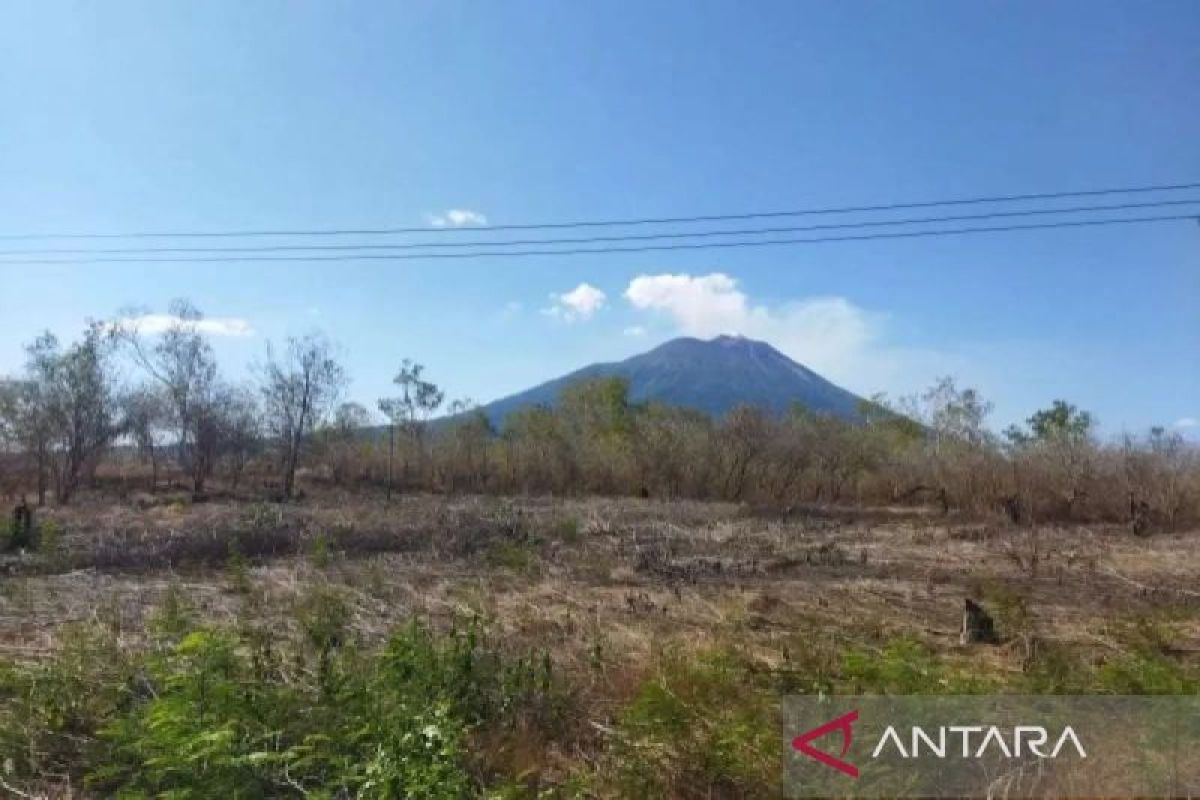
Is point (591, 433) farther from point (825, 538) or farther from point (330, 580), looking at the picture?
point (330, 580)

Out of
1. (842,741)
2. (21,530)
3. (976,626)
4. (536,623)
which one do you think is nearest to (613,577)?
(536,623)

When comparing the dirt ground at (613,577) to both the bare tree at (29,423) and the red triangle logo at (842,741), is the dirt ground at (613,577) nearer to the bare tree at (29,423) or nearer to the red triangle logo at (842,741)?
the red triangle logo at (842,741)

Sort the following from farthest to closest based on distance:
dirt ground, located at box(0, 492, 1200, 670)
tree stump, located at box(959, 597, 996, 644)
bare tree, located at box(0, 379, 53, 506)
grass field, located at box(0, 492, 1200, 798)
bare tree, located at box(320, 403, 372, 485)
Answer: bare tree, located at box(320, 403, 372, 485), bare tree, located at box(0, 379, 53, 506), dirt ground, located at box(0, 492, 1200, 670), tree stump, located at box(959, 597, 996, 644), grass field, located at box(0, 492, 1200, 798)

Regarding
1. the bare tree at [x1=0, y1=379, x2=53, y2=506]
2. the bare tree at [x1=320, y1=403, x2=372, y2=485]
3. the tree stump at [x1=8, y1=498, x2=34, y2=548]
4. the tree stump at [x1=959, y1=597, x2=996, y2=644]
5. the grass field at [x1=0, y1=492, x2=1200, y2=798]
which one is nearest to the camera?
the grass field at [x1=0, y1=492, x2=1200, y2=798]

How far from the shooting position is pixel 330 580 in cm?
961

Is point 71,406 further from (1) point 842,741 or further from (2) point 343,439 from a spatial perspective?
(1) point 842,741

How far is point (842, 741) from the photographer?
3.48 meters

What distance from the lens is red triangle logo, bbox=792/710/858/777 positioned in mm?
3293

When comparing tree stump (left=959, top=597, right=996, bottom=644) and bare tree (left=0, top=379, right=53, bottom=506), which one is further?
bare tree (left=0, top=379, right=53, bottom=506)

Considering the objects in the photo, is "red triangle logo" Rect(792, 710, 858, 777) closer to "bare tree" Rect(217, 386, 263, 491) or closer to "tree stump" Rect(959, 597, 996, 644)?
"tree stump" Rect(959, 597, 996, 644)

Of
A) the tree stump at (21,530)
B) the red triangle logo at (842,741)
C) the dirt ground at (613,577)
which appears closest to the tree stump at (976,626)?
the dirt ground at (613,577)

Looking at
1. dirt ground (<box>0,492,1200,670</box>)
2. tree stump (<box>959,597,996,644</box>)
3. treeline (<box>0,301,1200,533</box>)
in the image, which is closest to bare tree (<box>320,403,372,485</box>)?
treeline (<box>0,301,1200,533</box>)

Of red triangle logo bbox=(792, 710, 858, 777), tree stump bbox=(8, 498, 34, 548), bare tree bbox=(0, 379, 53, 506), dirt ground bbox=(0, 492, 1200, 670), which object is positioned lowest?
dirt ground bbox=(0, 492, 1200, 670)

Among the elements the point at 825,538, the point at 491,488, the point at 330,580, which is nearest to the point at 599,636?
the point at 330,580
